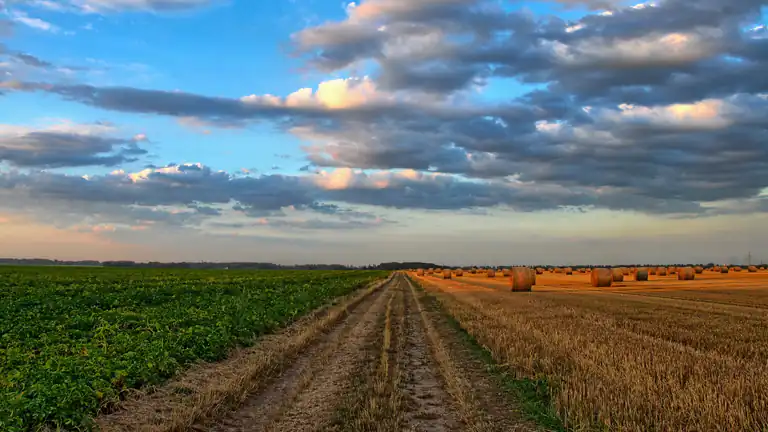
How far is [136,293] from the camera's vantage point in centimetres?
3331

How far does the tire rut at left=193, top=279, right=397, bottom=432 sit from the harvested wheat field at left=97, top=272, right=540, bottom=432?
0.8 inches

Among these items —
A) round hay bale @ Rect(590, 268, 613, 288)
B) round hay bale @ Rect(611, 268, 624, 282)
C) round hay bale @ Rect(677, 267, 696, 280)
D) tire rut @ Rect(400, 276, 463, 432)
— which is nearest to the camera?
tire rut @ Rect(400, 276, 463, 432)

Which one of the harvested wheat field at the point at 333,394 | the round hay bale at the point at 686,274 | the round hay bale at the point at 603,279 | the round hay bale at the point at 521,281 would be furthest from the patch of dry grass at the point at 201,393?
the round hay bale at the point at 686,274

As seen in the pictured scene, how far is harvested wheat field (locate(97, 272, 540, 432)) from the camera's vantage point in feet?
29.3

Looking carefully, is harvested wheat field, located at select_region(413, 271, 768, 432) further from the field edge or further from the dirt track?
the dirt track

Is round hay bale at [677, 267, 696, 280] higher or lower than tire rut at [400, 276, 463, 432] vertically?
higher

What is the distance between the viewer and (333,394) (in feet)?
35.4

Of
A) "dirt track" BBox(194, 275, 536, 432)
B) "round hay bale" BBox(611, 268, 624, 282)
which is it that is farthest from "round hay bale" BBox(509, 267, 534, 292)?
"dirt track" BBox(194, 275, 536, 432)

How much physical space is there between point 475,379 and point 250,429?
5.27 m

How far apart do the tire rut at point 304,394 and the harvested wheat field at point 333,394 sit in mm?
20

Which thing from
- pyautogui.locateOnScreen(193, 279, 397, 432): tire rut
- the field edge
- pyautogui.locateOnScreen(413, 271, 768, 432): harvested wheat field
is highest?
pyautogui.locateOnScreen(413, 271, 768, 432): harvested wheat field

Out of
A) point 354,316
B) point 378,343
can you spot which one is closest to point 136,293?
point 354,316

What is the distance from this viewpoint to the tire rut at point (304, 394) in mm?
9016

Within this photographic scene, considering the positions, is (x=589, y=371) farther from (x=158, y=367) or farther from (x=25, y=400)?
(x=25, y=400)
